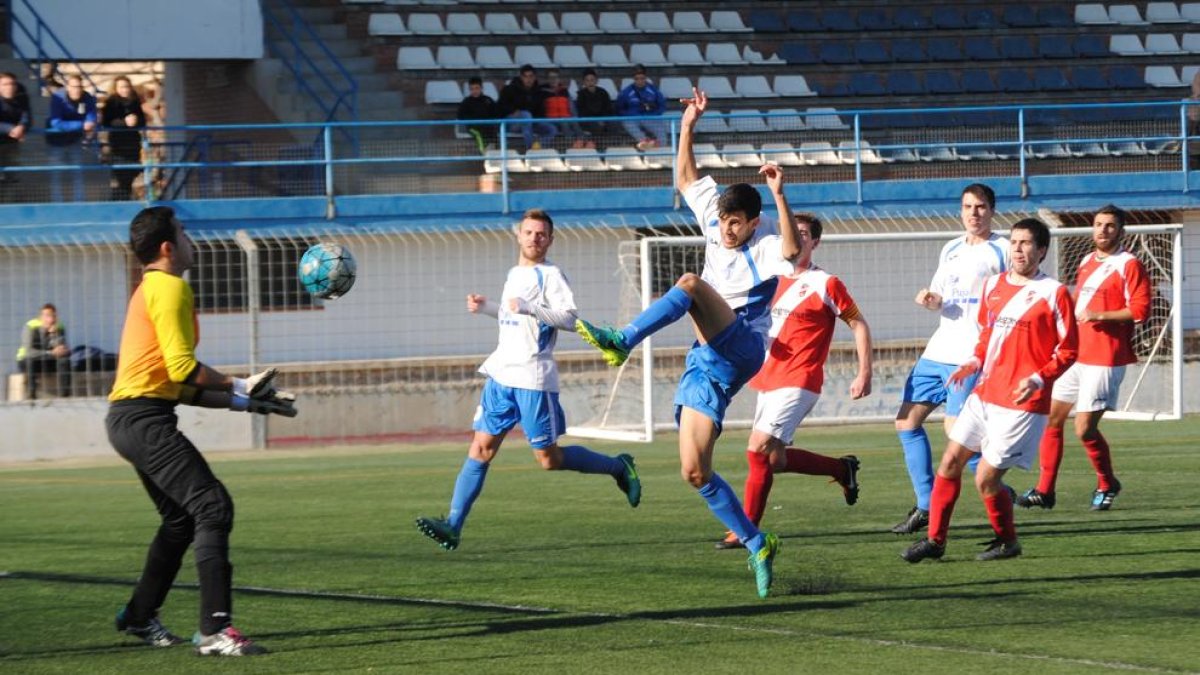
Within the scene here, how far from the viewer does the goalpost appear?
18.9m

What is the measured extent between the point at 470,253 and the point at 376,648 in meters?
13.2

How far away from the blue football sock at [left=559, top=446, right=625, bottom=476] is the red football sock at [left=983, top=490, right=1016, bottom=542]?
8.32ft

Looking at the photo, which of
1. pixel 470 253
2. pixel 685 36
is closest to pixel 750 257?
pixel 470 253

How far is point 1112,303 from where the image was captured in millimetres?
11055

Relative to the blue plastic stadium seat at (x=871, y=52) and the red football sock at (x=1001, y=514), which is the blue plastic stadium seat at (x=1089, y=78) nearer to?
the blue plastic stadium seat at (x=871, y=52)

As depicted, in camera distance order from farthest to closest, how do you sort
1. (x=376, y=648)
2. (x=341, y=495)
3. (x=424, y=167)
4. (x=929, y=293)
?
(x=424, y=167)
(x=341, y=495)
(x=929, y=293)
(x=376, y=648)

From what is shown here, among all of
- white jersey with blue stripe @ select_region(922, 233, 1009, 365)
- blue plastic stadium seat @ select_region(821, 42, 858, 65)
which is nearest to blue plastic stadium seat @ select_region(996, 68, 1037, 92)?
blue plastic stadium seat @ select_region(821, 42, 858, 65)

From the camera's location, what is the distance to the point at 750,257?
796 centimetres

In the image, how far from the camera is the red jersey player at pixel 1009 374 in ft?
26.4

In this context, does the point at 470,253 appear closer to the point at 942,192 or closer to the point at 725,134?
the point at 725,134

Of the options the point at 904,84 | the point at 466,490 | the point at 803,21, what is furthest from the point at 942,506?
the point at 803,21

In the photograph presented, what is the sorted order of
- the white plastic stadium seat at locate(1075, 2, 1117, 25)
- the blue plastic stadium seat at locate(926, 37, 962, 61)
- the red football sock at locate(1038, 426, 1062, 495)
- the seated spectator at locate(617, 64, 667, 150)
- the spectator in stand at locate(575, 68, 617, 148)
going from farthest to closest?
the white plastic stadium seat at locate(1075, 2, 1117, 25) → the blue plastic stadium seat at locate(926, 37, 962, 61) → the seated spectator at locate(617, 64, 667, 150) → the spectator in stand at locate(575, 68, 617, 148) → the red football sock at locate(1038, 426, 1062, 495)

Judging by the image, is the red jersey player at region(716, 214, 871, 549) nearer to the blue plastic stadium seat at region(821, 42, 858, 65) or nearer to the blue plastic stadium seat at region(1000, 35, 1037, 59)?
the blue plastic stadium seat at region(821, 42, 858, 65)

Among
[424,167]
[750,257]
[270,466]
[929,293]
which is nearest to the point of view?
[750,257]
